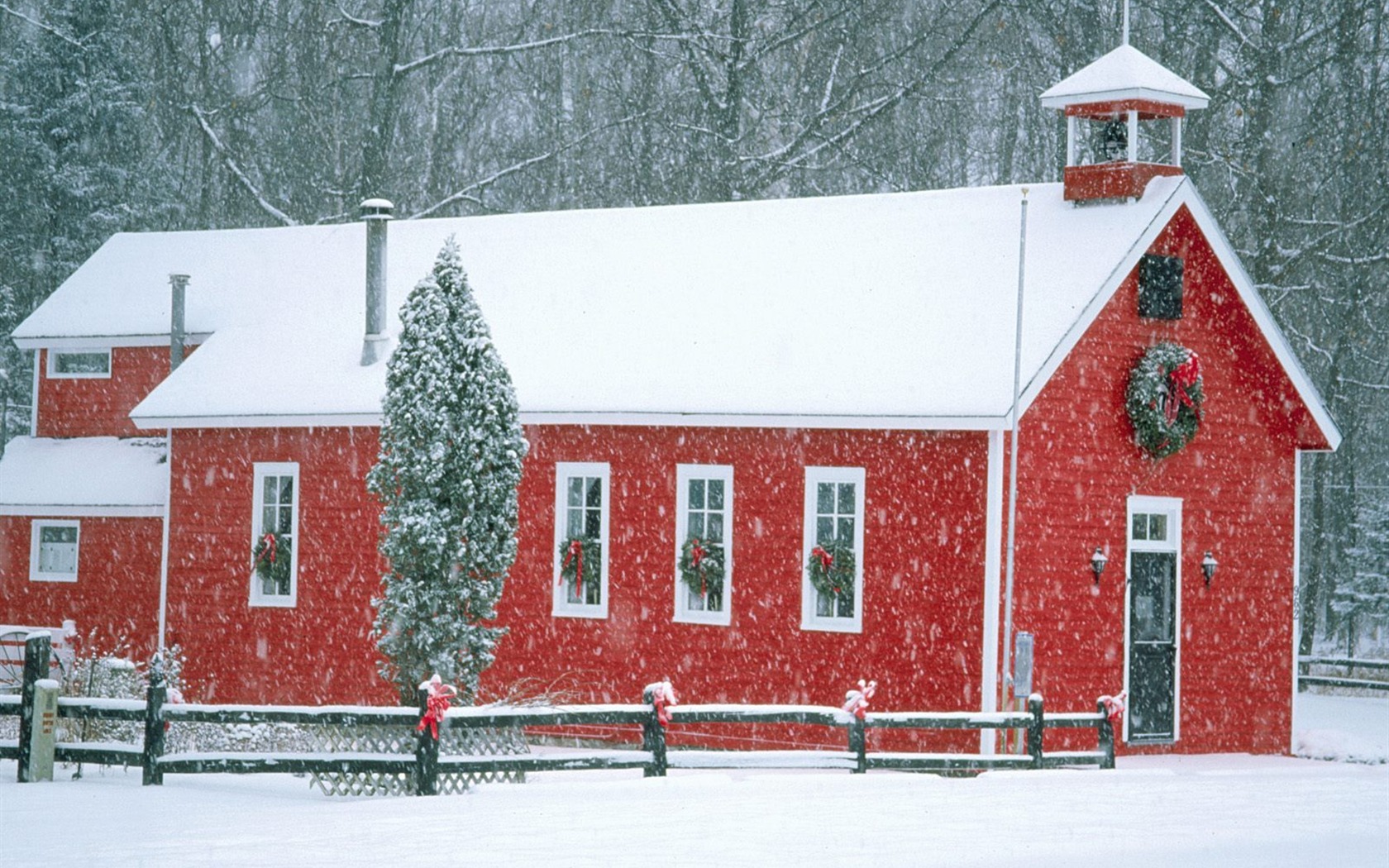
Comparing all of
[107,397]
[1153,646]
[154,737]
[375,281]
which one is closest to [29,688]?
[154,737]

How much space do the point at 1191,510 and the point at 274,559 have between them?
10.4m

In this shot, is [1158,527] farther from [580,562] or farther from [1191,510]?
[580,562]

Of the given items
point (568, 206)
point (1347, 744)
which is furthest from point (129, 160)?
point (1347, 744)

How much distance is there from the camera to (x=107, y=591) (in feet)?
87.7

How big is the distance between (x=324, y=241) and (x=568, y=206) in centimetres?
1486

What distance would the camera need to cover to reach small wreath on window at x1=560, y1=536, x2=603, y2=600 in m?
22.6

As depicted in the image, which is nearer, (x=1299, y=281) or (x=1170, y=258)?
(x=1170, y=258)

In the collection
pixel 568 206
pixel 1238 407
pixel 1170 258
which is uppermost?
pixel 568 206

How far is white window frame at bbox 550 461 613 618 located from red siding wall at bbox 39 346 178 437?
789cm

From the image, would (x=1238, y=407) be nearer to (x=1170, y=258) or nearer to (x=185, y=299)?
(x=1170, y=258)

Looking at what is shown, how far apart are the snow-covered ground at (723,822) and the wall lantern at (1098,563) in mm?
2679

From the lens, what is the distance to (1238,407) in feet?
74.9

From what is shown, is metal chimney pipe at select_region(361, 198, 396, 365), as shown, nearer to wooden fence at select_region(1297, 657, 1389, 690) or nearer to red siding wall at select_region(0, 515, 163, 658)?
red siding wall at select_region(0, 515, 163, 658)

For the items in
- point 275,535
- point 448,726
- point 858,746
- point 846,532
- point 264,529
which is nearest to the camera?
point 448,726
